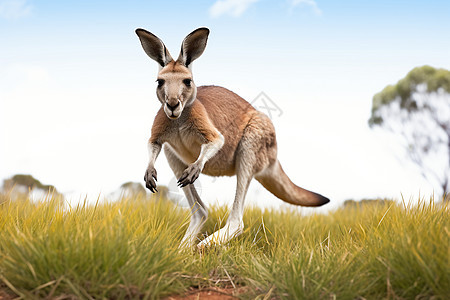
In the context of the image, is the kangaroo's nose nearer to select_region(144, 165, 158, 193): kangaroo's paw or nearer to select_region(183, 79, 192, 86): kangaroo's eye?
select_region(183, 79, 192, 86): kangaroo's eye

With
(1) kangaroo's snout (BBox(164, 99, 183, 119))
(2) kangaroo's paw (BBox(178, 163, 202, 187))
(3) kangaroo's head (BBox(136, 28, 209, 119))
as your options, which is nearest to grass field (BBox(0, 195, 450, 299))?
(2) kangaroo's paw (BBox(178, 163, 202, 187))

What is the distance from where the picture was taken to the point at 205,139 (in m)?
4.59

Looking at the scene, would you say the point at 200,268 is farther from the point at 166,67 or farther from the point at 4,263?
the point at 166,67

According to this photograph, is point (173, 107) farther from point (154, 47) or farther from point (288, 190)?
point (288, 190)

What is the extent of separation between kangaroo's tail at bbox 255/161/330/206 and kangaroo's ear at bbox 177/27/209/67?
191cm

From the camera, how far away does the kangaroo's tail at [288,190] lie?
575 centimetres


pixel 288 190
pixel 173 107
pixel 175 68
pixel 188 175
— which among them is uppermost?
pixel 175 68

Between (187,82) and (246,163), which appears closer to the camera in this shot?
(187,82)

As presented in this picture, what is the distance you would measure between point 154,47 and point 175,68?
1.15 feet

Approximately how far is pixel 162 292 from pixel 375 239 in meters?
1.82

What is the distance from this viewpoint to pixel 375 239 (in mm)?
3695

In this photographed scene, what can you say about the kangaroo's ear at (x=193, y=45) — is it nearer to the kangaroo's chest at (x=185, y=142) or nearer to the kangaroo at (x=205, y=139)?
the kangaroo at (x=205, y=139)

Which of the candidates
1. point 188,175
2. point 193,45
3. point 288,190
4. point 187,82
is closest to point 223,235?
point 188,175

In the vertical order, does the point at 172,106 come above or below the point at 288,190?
above
